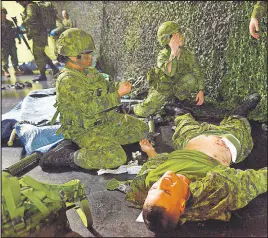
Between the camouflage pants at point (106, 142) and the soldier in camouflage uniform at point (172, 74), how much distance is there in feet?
2.87

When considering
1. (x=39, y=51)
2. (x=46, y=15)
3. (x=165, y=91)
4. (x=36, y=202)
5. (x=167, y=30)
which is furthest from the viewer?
(x=46, y=15)

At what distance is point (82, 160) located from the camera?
11.5ft

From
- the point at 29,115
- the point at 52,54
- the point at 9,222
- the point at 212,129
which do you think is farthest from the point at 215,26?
the point at 52,54

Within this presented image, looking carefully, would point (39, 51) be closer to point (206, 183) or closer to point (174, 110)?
point (174, 110)

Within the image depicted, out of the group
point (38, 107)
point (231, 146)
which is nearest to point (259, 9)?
point (231, 146)

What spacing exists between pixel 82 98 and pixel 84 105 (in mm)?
85

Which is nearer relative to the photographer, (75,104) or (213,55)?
(75,104)

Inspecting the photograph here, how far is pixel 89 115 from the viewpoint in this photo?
359 cm

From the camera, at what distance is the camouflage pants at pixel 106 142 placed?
3504mm

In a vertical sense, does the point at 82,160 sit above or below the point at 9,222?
below

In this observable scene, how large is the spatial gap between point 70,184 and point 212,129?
1643 millimetres

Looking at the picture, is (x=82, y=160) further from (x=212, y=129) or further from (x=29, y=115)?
(x=29, y=115)

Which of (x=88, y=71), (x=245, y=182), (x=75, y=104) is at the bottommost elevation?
(x=245, y=182)

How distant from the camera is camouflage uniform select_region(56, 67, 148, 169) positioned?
136 inches
